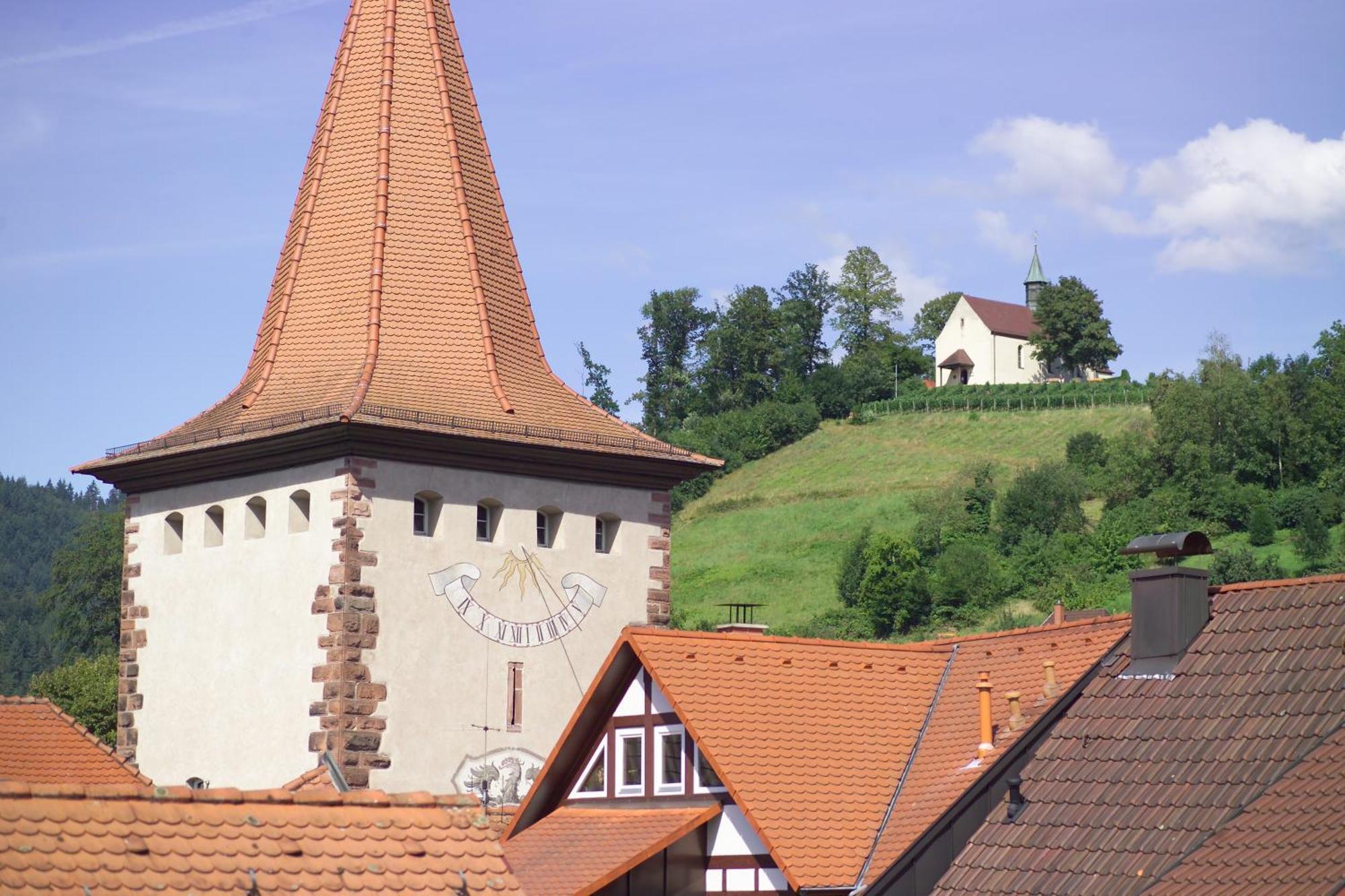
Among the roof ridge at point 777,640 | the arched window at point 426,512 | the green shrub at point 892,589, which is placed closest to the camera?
the roof ridge at point 777,640

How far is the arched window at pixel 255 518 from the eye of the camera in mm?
27312

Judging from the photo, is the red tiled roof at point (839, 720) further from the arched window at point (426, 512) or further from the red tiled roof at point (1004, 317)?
the red tiled roof at point (1004, 317)

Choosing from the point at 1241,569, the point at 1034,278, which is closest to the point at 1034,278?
the point at 1034,278

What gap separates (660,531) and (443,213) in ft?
15.8

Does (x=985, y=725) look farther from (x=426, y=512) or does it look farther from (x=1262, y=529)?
(x=1262, y=529)

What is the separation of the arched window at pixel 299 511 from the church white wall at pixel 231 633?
0.08 m

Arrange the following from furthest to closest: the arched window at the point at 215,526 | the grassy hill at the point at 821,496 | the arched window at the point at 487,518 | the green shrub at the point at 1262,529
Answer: the grassy hill at the point at 821,496 < the green shrub at the point at 1262,529 < the arched window at the point at 215,526 < the arched window at the point at 487,518

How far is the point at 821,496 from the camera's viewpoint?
3969 inches

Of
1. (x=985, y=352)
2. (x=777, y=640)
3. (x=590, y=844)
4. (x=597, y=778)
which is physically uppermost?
(x=985, y=352)

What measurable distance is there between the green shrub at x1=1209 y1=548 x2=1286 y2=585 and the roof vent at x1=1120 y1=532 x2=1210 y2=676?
47.7 meters

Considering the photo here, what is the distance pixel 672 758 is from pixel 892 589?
61.2 meters

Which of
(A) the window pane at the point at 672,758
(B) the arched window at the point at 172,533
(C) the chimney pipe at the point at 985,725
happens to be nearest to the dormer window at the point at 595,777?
(A) the window pane at the point at 672,758

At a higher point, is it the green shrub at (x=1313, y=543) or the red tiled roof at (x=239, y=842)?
the green shrub at (x=1313, y=543)

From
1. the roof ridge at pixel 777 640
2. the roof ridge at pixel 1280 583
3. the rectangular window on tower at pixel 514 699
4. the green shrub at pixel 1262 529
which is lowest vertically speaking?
the rectangular window on tower at pixel 514 699
